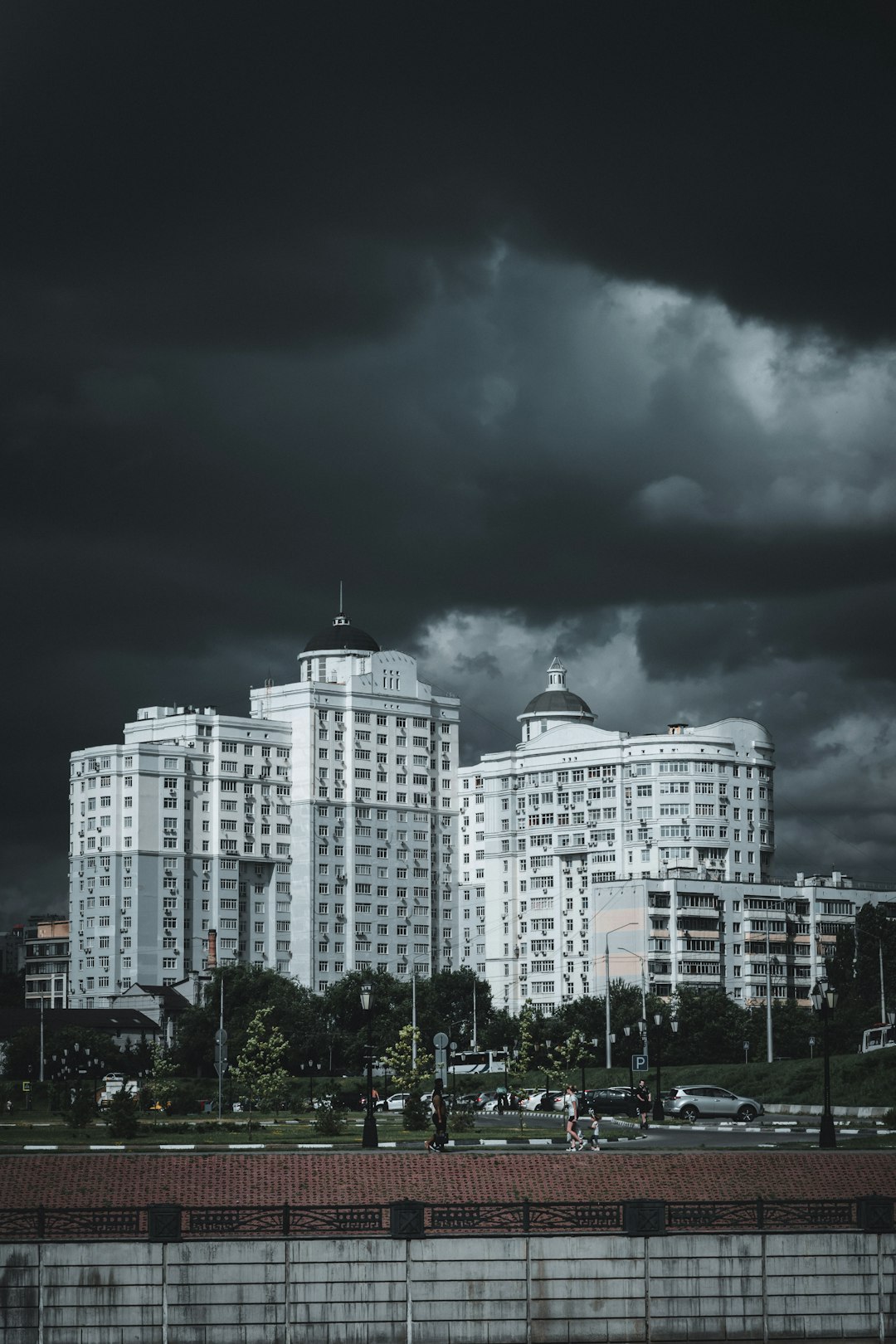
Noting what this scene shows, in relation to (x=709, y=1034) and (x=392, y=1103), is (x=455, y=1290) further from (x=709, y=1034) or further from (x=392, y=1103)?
(x=709, y=1034)

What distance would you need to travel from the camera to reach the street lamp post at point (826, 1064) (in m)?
45.8

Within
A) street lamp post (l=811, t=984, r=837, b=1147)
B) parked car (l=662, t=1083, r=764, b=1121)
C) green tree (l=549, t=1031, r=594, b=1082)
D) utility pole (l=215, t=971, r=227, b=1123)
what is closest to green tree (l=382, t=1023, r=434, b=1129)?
green tree (l=549, t=1031, r=594, b=1082)

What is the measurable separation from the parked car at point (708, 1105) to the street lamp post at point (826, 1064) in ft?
62.5

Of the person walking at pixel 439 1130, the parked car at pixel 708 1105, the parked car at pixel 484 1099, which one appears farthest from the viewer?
the parked car at pixel 484 1099

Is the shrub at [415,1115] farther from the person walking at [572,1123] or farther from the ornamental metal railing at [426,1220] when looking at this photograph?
the ornamental metal railing at [426,1220]

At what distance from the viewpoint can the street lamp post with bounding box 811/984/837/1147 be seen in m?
45.8

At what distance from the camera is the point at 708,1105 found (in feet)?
237

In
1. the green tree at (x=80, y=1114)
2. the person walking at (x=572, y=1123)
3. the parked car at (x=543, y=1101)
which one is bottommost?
the parked car at (x=543, y=1101)

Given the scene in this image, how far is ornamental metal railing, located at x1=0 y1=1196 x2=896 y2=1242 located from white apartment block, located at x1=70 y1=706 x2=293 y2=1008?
147344 mm

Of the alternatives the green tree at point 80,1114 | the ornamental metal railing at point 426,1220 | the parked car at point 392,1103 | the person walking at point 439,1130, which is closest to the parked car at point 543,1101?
the parked car at point 392,1103

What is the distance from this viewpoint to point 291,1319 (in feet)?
117

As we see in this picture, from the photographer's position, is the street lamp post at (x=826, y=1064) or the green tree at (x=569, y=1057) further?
the green tree at (x=569, y=1057)

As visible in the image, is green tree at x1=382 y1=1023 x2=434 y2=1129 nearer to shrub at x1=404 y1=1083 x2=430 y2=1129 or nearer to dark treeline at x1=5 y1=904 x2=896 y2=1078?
shrub at x1=404 y1=1083 x2=430 y2=1129

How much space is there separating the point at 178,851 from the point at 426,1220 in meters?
153
